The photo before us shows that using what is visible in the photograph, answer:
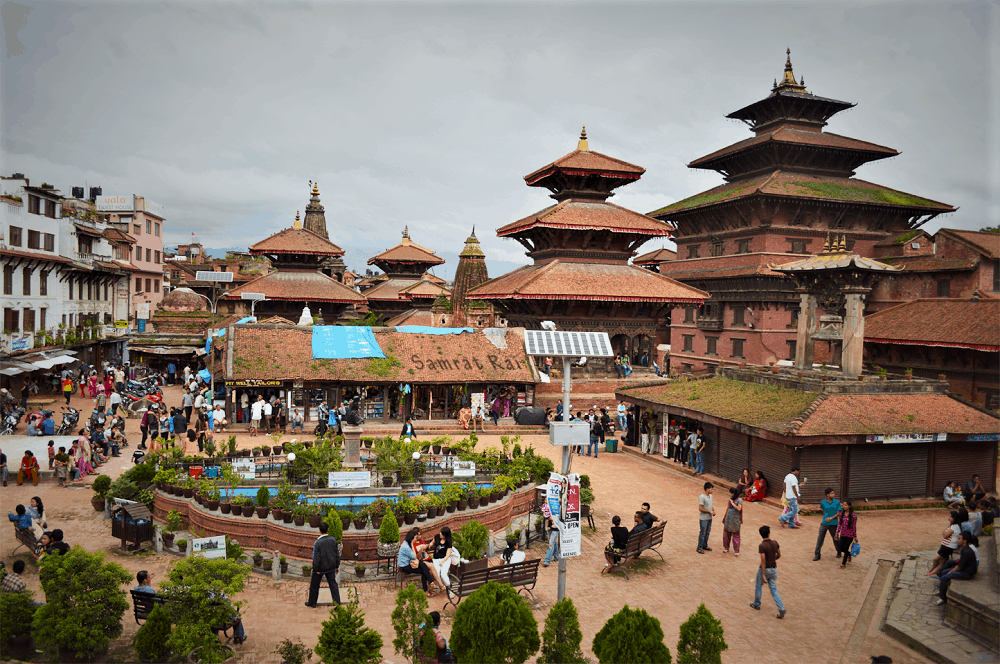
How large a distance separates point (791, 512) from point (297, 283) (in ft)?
132

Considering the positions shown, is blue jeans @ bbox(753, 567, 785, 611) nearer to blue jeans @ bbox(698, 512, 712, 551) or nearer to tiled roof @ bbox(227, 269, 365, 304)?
blue jeans @ bbox(698, 512, 712, 551)

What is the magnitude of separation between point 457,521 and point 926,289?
97.0 ft

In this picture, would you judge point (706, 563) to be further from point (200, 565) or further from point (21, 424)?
point (21, 424)

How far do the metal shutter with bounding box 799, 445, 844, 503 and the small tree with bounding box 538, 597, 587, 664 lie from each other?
11692 mm

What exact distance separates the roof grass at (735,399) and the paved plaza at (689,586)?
99.4 inches

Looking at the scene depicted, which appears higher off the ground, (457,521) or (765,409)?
(765,409)

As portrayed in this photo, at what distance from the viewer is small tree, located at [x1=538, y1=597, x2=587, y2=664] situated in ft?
28.5

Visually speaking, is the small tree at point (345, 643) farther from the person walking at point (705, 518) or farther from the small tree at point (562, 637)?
the person walking at point (705, 518)

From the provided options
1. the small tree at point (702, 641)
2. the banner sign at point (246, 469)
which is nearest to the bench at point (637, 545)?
the small tree at point (702, 641)

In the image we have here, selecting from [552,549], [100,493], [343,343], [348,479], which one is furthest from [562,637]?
[343,343]

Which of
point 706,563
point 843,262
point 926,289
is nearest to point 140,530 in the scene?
point 706,563

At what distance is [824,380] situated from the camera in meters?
20.5

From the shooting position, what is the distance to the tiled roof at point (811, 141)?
132ft

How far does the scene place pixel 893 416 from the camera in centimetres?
1900
